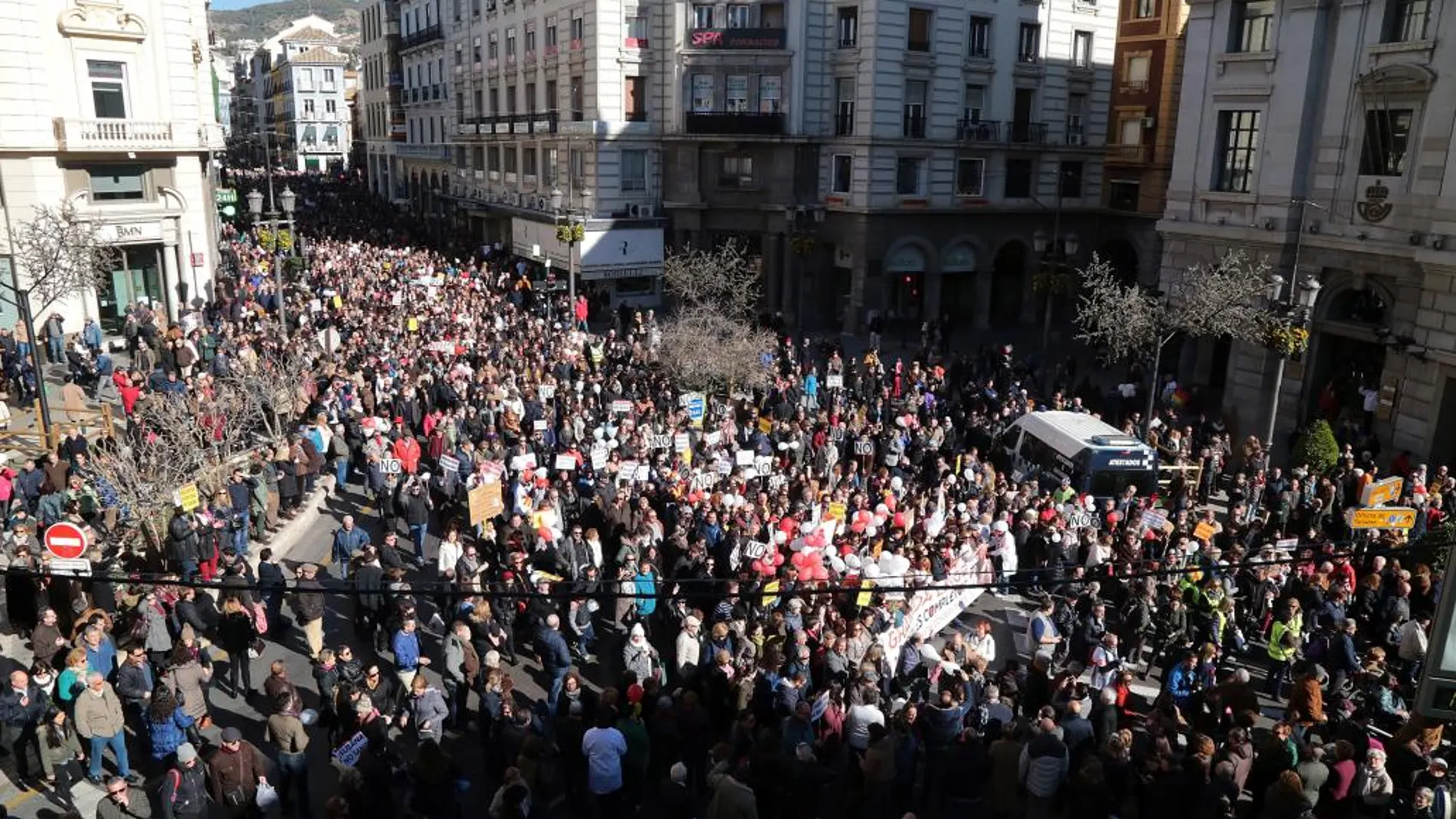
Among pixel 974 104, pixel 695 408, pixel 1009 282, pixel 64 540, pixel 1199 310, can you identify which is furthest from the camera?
pixel 1009 282

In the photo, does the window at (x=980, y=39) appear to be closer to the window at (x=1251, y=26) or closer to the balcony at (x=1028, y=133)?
the balcony at (x=1028, y=133)

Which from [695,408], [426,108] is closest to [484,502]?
[695,408]

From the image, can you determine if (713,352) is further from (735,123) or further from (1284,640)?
(735,123)

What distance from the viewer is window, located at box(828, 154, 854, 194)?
127 feet

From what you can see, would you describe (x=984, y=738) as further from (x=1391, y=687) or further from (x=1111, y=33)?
(x=1111, y=33)

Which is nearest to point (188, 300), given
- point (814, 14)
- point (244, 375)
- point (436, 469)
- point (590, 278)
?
point (590, 278)

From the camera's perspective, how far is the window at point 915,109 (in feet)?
126

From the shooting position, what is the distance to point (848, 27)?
1502 inches

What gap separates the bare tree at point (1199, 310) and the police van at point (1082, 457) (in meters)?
3.77

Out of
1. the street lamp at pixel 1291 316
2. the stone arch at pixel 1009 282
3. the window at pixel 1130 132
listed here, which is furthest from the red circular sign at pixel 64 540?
the window at pixel 1130 132

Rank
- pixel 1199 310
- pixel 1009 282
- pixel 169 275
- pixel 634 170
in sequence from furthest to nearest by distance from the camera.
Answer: pixel 1009 282
pixel 634 170
pixel 169 275
pixel 1199 310

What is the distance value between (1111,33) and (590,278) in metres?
23.3

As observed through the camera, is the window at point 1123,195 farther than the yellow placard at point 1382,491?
Yes

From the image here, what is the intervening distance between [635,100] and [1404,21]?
85.8ft
